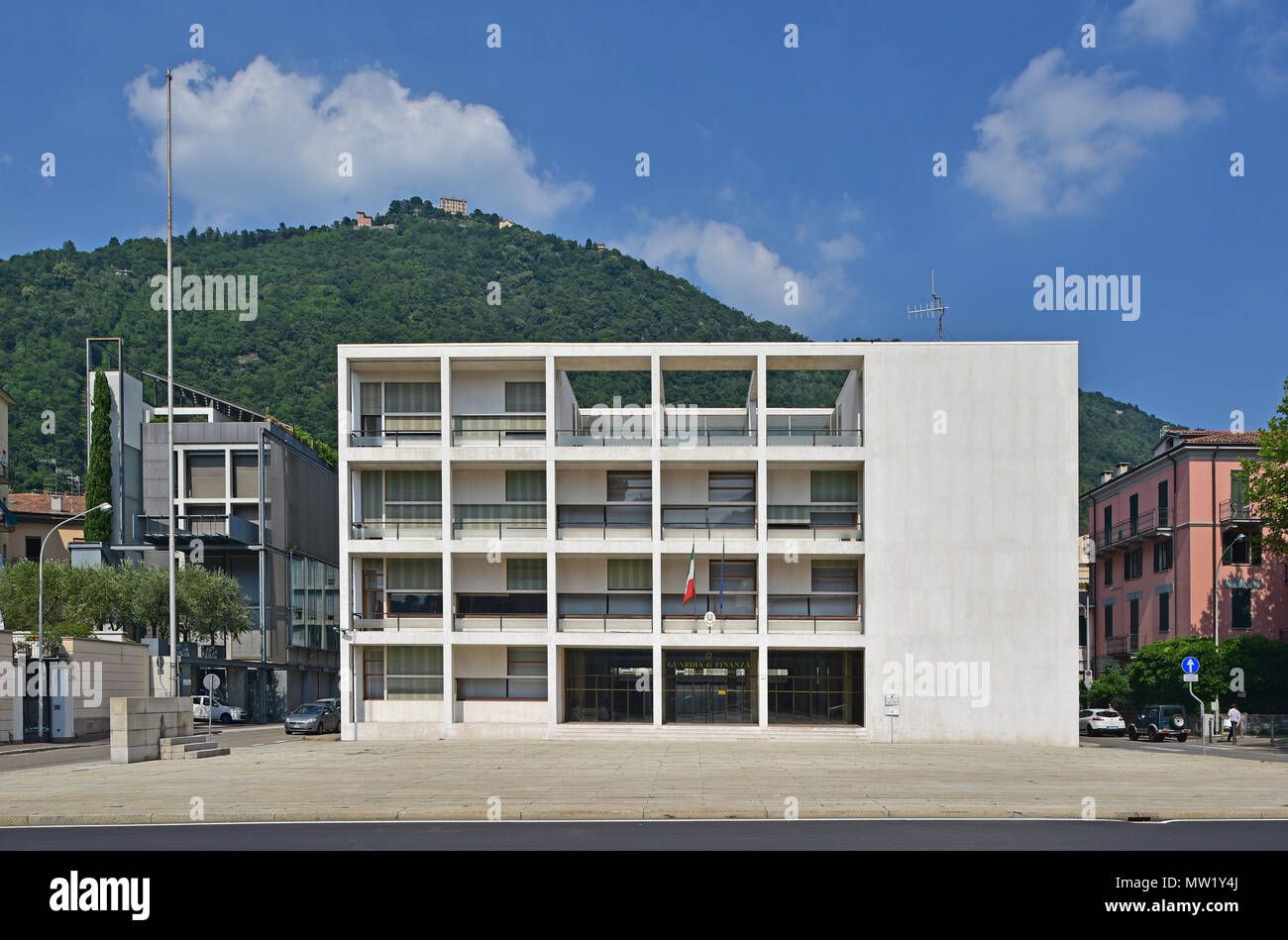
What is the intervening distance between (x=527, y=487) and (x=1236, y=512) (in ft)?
127

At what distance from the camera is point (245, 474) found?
80625 mm

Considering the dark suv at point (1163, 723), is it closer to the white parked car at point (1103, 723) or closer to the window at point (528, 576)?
the white parked car at point (1103, 723)

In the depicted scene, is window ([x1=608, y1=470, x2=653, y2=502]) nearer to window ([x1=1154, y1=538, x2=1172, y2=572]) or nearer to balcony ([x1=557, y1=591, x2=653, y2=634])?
balcony ([x1=557, y1=591, x2=653, y2=634])

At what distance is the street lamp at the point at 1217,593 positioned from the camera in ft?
189

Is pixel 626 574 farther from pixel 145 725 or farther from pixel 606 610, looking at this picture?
pixel 145 725

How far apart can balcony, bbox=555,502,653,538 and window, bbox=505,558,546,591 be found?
1746 millimetres

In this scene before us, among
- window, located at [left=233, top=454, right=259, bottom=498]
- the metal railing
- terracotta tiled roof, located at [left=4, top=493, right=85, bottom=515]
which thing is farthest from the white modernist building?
terracotta tiled roof, located at [left=4, top=493, right=85, bottom=515]

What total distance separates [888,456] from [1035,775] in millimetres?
19437

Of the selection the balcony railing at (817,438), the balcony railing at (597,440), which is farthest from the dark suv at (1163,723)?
the balcony railing at (597,440)

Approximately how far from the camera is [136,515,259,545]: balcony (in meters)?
74.2

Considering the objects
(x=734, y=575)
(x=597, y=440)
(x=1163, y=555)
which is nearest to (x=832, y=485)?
(x=734, y=575)

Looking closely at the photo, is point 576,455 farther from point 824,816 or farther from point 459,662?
point 824,816
